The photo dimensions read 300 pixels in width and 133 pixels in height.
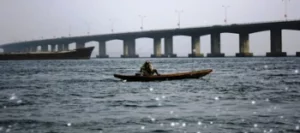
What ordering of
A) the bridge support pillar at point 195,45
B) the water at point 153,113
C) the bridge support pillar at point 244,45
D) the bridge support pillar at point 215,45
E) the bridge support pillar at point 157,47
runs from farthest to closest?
the bridge support pillar at point 157,47 → the bridge support pillar at point 195,45 → the bridge support pillar at point 215,45 → the bridge support pillar at point 244,45 → the water at point 153,113

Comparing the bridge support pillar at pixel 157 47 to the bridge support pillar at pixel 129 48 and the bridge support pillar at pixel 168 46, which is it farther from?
the bridge support pillar at pixel 129 48

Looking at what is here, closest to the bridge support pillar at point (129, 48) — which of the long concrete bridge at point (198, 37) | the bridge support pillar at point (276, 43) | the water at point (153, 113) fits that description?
the long concrete bridge at point (198, 37)

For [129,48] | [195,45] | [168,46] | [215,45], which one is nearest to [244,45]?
[215,45]

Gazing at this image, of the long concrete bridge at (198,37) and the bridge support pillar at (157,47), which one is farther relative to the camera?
the bridge support pillar at (157,47)

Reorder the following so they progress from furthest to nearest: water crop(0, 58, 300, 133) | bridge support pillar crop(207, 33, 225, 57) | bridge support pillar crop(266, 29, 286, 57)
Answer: bridge support pillar crop(207, 33, 225, 57) < bridge support pillar crop(266, 29, 286, 57) < water crop(0, 58, 300, 133)

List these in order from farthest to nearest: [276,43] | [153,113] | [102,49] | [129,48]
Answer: [102,49], [129,48], [276,43], [153,113]

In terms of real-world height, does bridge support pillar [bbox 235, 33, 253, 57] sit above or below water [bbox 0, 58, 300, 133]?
above

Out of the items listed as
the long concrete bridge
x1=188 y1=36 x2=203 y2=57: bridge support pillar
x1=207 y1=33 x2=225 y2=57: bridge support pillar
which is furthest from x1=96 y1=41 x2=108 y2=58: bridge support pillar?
x1=207 y1=33 x2=225 y2=57: bridge support pillar

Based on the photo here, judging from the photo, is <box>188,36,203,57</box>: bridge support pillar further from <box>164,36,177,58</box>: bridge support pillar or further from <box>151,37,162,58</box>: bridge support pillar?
<box>151,37,162,58</box>: bridge support pillar

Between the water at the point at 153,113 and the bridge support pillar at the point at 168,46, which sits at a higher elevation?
the bridge support pillar at the point at 168,46

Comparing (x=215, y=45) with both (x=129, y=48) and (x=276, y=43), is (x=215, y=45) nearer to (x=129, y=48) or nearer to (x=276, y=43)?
(x=276, y=43)

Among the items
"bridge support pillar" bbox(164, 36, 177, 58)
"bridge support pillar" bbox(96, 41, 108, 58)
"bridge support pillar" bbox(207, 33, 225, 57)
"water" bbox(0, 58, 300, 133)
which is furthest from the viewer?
"bridge support pillar" bbox(96, 41, 108, 58)

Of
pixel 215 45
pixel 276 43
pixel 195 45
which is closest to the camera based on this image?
pixel 276 43

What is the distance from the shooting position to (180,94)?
29625mm
